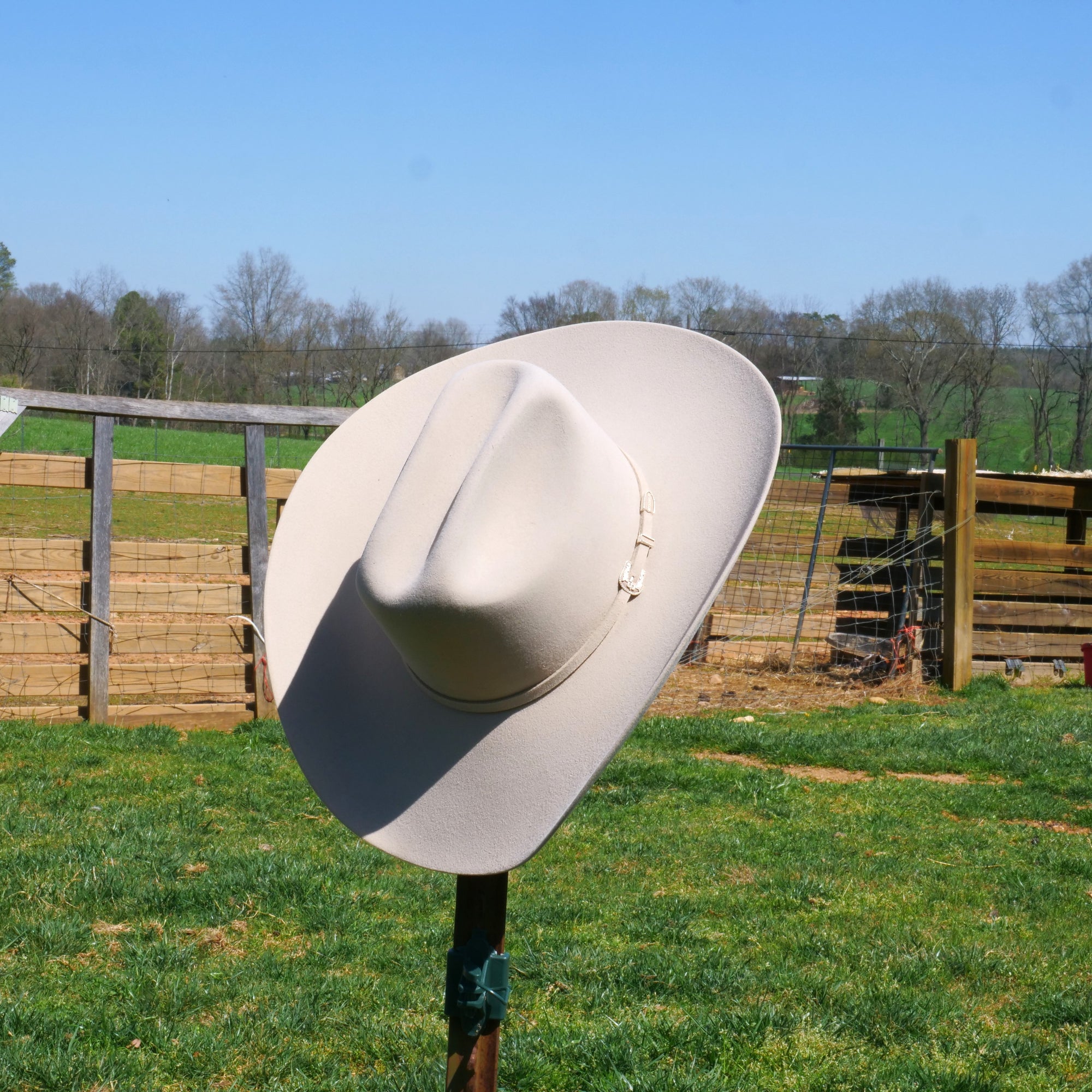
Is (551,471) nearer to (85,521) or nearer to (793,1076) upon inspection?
(793,1076)

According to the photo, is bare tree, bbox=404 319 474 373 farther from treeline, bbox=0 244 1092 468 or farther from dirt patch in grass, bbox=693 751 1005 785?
dirt patch in grass, bbox=693 751 1005 785

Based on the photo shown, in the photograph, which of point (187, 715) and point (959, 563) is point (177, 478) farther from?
point (959, 563)

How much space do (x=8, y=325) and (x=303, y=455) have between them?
28363 mm

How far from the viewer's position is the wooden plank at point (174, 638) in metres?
7.73

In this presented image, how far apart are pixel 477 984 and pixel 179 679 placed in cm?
633

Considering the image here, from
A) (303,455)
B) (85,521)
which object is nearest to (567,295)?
(303,455)

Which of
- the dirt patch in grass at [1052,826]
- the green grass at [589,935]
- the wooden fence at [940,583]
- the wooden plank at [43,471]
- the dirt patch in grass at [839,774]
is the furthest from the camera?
the wooden fence at [940,583]

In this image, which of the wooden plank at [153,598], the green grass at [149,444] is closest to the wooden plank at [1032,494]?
the wooden plank at [153,598]

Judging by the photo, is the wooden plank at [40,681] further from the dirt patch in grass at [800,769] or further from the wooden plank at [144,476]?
the dirt patch in grass at [800,769]

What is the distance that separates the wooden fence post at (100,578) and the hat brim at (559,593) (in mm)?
5888

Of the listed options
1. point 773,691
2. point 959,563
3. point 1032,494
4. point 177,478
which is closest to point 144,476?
point 177,478

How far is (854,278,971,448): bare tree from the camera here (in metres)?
56.8

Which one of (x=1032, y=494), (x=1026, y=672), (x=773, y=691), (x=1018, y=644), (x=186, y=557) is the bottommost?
(x=773, y=691)

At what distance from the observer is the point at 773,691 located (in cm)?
1035
